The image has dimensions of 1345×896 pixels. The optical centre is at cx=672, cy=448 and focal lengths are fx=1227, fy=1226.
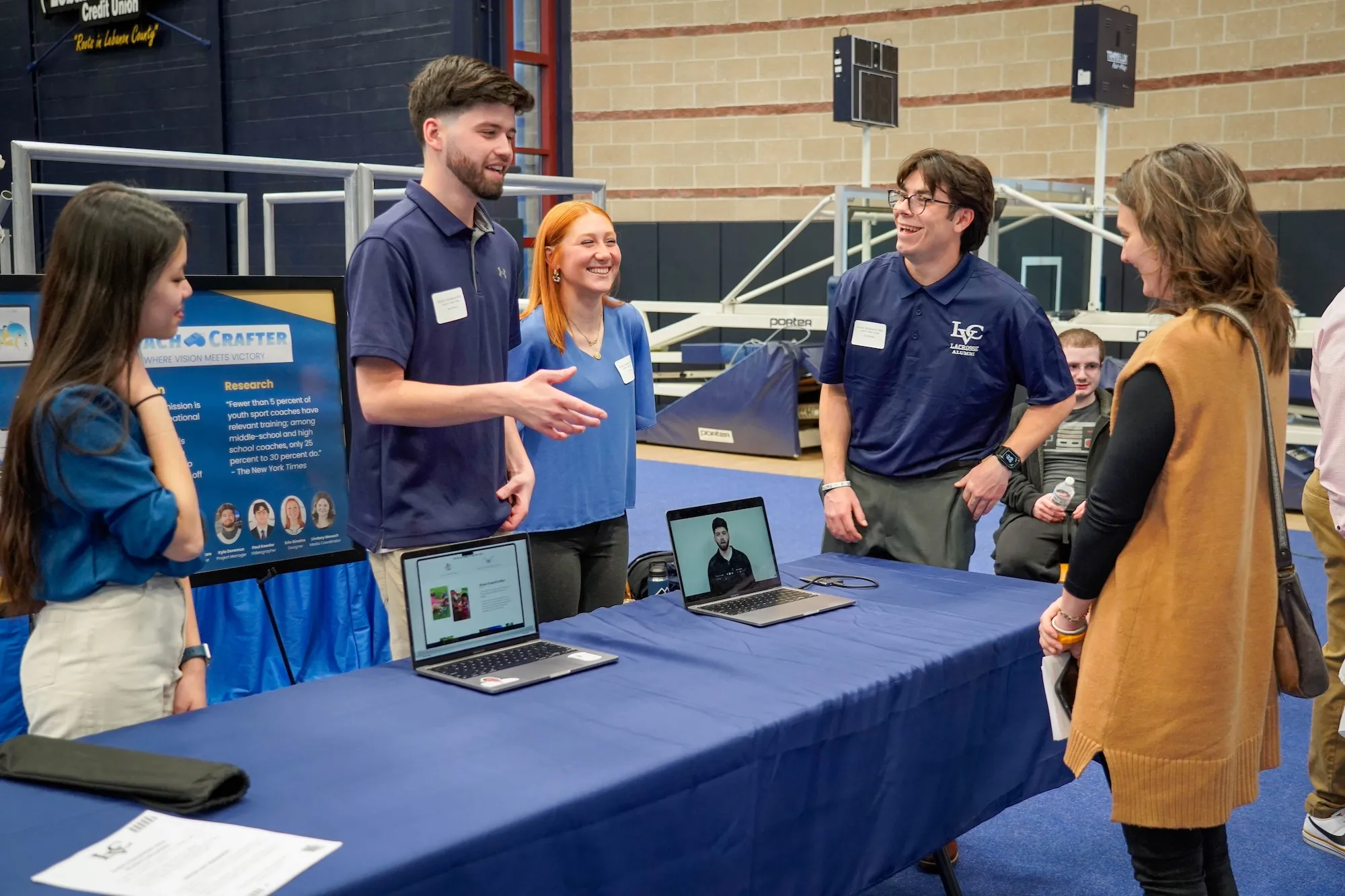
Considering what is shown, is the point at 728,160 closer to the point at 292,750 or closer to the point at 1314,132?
the point at 1314,132

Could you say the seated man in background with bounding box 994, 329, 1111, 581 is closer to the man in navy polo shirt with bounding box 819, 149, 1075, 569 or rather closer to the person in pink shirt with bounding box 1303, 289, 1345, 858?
the person in pink shirt with bounding box 1303, 289, 1345, 858

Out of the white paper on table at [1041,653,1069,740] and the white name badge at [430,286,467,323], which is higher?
the white name badge at [430,286,467,323]

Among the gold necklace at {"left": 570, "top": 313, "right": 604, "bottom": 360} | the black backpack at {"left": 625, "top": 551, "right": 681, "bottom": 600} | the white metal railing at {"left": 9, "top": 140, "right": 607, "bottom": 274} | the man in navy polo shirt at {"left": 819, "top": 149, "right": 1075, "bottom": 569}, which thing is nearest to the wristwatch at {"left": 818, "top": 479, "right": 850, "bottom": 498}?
the man in navy polo shirt at {"left": 819, "top": 149, "right": 1075, "bottom": 569}

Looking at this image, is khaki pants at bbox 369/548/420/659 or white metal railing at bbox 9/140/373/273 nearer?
khaki pants at bbox 369/548/420/659

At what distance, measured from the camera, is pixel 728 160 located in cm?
996

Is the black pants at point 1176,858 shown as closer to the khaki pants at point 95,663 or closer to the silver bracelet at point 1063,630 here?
the silver bracelet at point 1063,630

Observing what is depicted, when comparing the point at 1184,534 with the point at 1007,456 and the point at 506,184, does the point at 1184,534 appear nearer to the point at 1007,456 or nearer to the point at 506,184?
the point at 1007,456

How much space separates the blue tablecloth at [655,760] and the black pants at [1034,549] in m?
1.66

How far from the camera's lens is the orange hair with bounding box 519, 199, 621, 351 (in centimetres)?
244

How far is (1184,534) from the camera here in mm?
1464

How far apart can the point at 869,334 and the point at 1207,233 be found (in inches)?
42.8

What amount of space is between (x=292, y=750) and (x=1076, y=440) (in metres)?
3.08

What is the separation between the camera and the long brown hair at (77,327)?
4.83ft

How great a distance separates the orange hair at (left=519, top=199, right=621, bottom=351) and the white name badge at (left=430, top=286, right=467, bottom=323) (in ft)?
1.35
